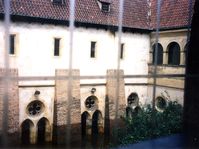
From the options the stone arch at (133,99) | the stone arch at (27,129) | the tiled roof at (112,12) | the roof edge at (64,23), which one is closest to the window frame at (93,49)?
the roof edge at (64,23)

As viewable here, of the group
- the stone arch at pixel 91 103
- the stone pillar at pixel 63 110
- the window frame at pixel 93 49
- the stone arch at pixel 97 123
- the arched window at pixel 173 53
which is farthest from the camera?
the stone arch at pixel 91 103

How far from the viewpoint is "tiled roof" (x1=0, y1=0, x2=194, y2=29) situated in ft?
35.4

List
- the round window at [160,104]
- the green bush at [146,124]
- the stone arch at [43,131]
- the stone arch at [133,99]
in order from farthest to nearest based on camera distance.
Answer: the stone arch at [133,99] → the stone arch at [43,131] → the round window at [160,104] → the green bush at [146,124]

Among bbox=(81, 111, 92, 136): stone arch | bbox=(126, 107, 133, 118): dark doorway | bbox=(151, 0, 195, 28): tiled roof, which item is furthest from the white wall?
bbox=(151, 0, 195, 28): tiled roof

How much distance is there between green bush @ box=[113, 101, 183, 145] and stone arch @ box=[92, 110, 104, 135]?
199 cm

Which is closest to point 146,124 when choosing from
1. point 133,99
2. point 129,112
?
point 129,112

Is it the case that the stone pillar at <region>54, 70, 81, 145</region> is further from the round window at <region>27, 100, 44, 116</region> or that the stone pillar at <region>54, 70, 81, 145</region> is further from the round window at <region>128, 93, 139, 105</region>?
the round window at <region>128, 93, 139, 105</region>

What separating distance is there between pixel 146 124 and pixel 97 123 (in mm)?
4096

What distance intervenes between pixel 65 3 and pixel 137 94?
4904 millimetres

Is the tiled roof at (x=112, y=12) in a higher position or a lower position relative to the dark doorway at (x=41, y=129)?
higher

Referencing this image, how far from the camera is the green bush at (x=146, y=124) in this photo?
9133 millimetres

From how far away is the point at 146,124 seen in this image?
31.8ft

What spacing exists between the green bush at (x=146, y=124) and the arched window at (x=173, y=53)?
203 centimetres

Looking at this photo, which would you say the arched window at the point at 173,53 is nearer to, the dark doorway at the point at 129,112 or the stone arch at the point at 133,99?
the stone arch at the point at 133,99
